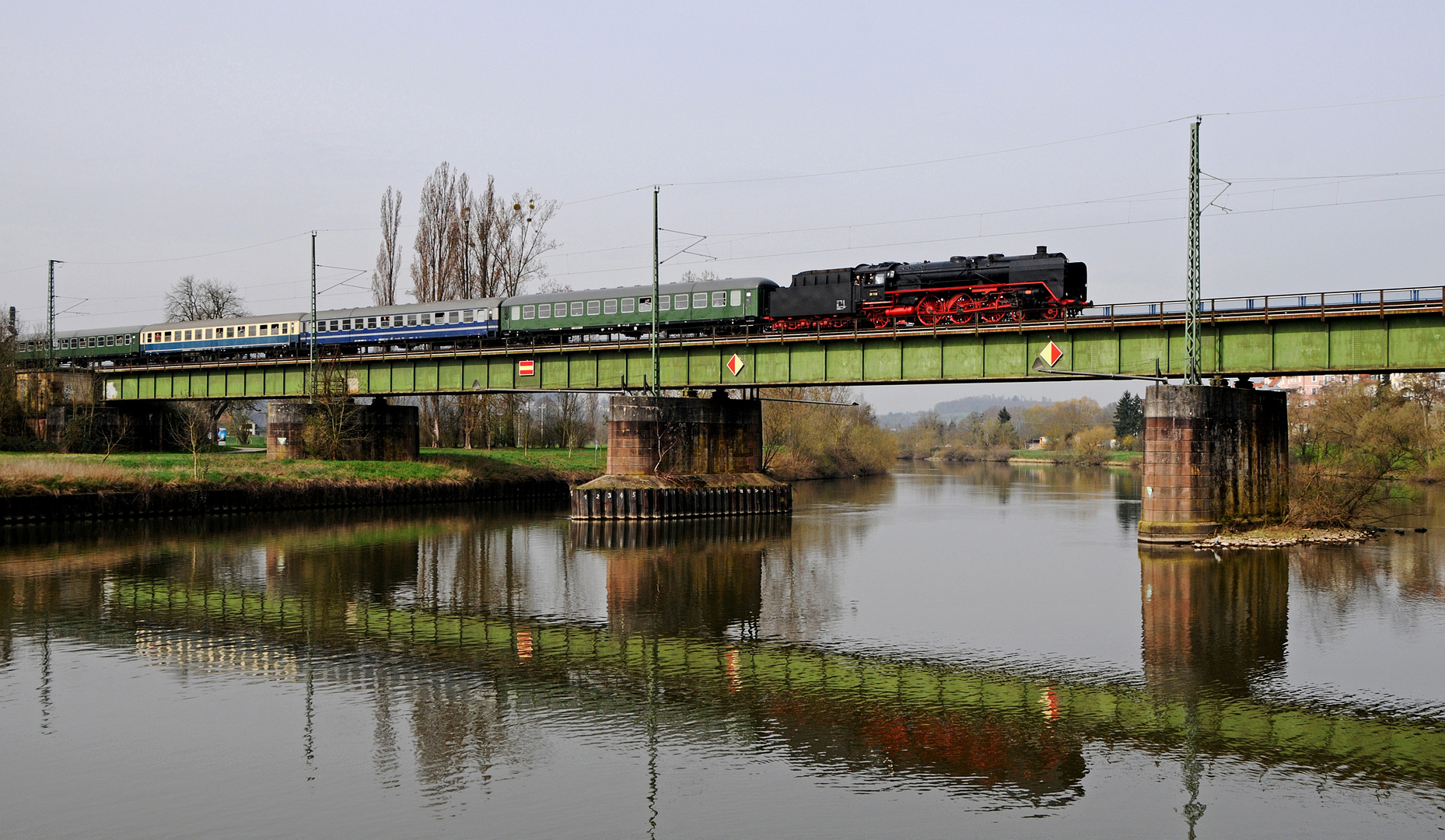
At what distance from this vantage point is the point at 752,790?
13078mm

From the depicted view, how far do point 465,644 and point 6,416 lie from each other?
2363 inches

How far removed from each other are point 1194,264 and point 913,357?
1373 centimetres

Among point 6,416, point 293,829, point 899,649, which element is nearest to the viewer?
point 293,829

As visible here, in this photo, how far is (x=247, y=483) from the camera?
190 ft

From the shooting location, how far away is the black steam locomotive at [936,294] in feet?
160

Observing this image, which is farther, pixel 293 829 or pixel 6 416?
pixel 6 416

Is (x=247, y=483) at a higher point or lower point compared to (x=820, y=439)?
lower

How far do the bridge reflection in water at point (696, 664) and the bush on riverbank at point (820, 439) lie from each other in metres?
55.5

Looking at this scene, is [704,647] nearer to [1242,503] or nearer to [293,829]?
[293,829]

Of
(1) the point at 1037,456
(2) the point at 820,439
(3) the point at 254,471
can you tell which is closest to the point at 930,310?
(3) the point at 254,471

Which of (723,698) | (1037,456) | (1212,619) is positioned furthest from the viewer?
(1037,456)

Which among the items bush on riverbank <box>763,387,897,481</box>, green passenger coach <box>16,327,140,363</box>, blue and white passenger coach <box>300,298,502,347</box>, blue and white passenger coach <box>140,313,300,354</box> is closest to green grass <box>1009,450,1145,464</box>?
bush on riverbank <box>763,387,897,481</box>

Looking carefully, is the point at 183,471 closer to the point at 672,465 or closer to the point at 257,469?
the point at 257,469

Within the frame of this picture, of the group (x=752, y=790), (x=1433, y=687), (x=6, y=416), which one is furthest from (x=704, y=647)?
(x=6, y=416)
